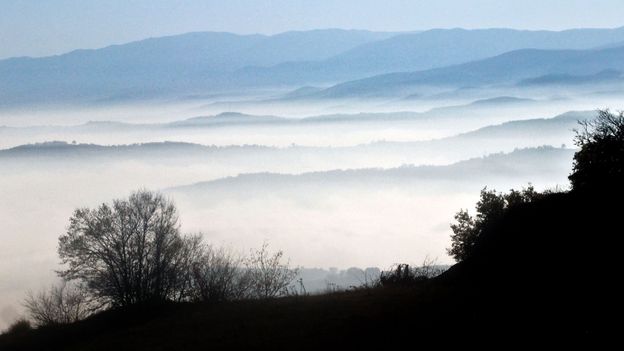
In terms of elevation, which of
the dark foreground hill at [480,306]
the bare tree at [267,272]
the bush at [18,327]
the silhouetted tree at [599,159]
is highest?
the silhouetted tree at [599,159]

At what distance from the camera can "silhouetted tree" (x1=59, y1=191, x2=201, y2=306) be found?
2312 inches

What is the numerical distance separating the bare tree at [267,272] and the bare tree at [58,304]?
40.7ft

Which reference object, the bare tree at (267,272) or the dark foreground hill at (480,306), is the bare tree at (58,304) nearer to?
the bare tree at (267,272)

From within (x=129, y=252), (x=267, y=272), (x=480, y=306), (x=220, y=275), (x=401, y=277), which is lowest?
(x=480, y=306)

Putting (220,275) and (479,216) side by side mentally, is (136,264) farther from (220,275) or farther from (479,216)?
(479,216)

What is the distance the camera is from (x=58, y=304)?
205 ft

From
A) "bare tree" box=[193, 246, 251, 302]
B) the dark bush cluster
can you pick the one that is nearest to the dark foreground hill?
"bare tree" box=[193, 246, 251, 302]

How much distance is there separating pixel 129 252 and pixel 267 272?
12.7m

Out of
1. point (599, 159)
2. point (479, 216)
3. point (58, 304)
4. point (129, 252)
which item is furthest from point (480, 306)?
point (58, 304)

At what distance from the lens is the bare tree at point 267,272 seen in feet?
178

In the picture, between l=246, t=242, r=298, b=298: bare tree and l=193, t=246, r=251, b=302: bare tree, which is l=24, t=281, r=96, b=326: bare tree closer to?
l=193, t=246, r=251, b=302: bare tree

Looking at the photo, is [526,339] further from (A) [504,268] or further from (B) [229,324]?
(B) [229,324]

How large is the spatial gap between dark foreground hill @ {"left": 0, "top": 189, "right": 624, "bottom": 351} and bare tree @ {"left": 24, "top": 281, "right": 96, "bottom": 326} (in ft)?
83.2

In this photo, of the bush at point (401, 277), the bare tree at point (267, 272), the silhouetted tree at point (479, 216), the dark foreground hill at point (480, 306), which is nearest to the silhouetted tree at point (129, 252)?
the bare tree at point (267, 272)
